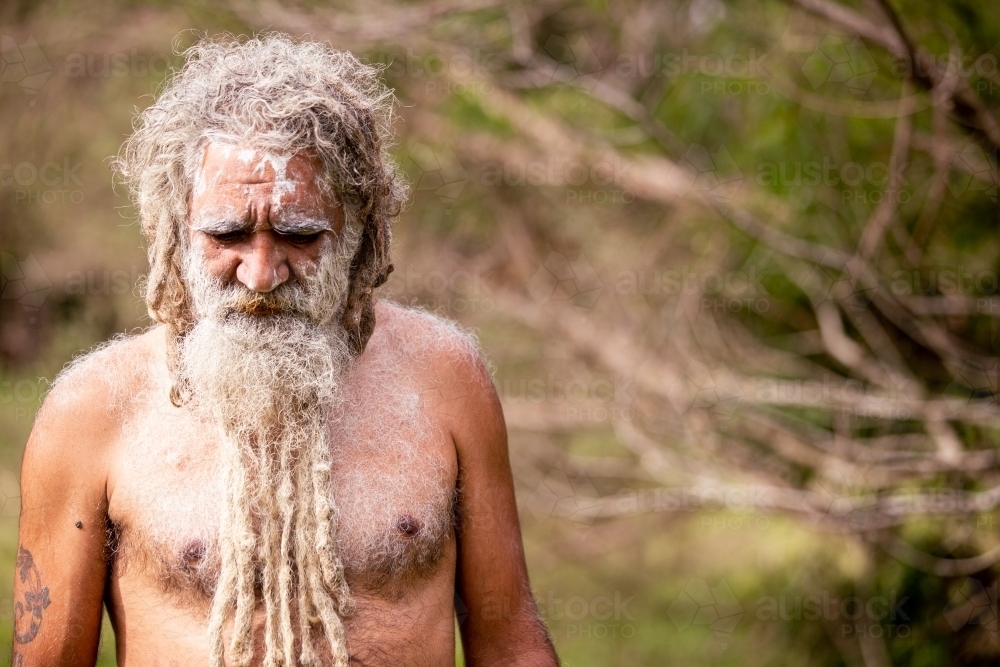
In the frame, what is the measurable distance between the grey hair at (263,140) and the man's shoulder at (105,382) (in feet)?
0.29

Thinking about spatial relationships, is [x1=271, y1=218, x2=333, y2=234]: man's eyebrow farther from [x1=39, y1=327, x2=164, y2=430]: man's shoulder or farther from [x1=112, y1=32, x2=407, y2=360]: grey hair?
[x1=39, y1=327, x2=164, y2=430]: man's shoulder

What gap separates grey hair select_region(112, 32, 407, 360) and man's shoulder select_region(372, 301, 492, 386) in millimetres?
86

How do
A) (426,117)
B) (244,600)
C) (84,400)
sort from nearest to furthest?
(244,600) < (84,400) < (426,117)

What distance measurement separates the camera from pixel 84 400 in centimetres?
216

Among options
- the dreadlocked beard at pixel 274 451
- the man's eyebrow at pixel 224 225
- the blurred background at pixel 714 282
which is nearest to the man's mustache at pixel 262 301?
the dreadlocked beard at pixel 274 451

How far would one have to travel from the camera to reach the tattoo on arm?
6.97 feet

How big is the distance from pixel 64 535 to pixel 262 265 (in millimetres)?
635

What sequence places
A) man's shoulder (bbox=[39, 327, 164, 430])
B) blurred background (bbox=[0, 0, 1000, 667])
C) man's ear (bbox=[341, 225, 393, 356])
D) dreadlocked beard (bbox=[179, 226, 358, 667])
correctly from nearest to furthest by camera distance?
1. dreadlocked beard (bbox=[179, 226, 358, 667])
2. man's shoulder (bbox=[39, 327, 164, 430])
3. man's ear (bbox=[341, 225, 393, 356])
4. blurred background (bbox=[0, 0, 1000, 667])

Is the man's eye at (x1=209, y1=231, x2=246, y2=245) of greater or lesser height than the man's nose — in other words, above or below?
above

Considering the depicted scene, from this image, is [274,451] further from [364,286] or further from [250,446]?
[364,286]

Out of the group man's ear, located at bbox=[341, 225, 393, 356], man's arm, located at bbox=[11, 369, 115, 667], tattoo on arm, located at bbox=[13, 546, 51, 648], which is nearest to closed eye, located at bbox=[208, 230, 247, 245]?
man's ear, located at bbox=[341, 225, 393, 356]

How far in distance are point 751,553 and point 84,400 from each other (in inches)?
231

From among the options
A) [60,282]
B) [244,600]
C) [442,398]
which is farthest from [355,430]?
[60,282]

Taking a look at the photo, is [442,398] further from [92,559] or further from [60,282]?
[60,282]
